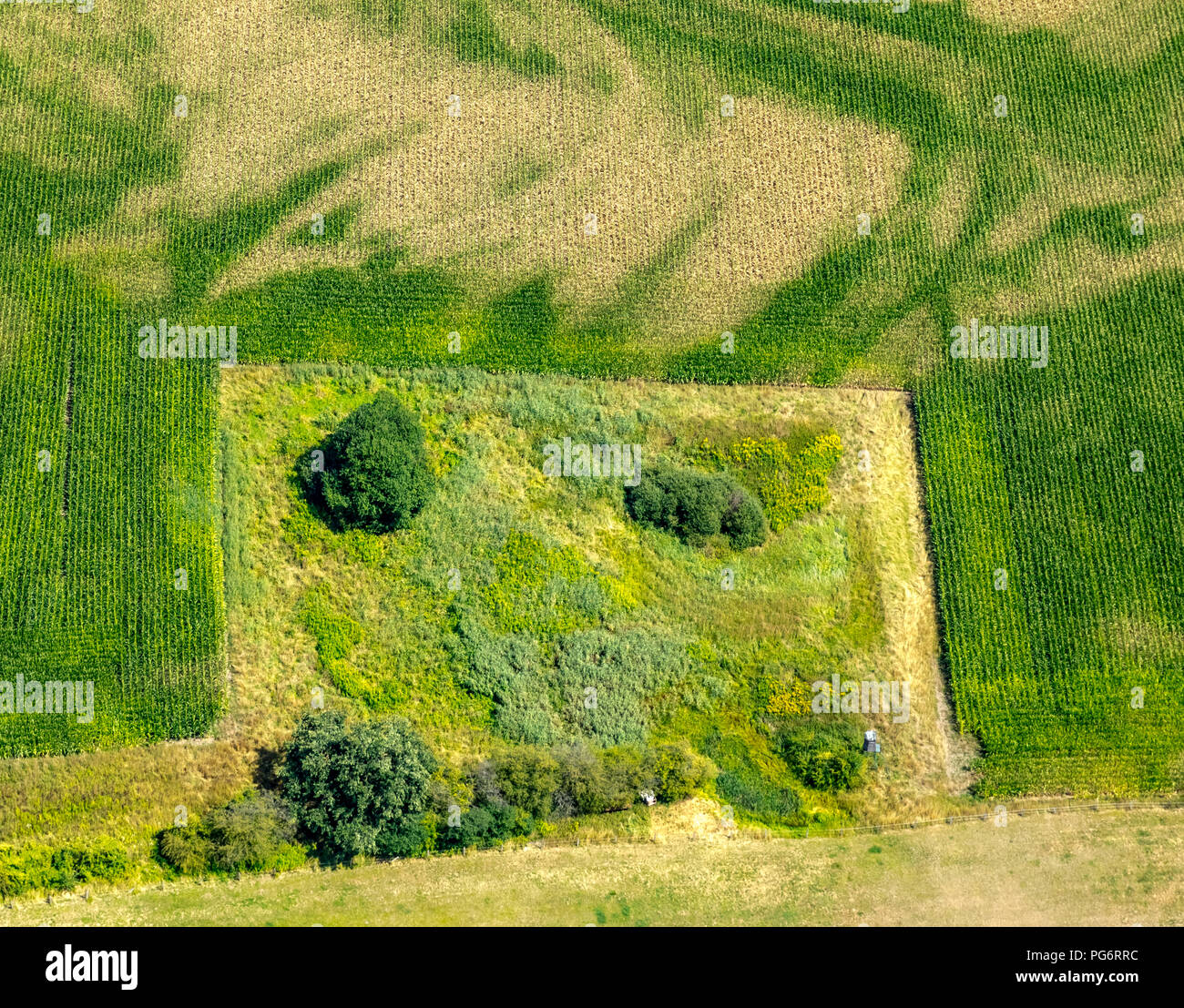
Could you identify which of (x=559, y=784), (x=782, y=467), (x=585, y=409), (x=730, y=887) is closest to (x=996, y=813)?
(x=730, y=887)

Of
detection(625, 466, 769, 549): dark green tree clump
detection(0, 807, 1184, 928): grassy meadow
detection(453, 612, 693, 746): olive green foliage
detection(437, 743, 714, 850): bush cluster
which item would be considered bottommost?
detection(0, 807, 1184, 928): grassy meadow

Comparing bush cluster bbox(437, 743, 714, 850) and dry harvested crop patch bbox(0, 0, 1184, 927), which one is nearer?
bush cluster bbox(437, 743, 714, 850)

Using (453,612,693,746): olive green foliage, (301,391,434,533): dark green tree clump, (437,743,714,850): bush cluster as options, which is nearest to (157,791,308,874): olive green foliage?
(437,743,714,850): bush cluster

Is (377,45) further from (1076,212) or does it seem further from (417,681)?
(1076,212)

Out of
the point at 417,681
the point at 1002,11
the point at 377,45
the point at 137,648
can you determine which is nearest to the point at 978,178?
the point at 1002,11

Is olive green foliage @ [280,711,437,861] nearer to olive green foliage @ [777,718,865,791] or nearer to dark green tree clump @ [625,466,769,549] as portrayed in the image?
dark green tree clump @ [625,466,769,549]

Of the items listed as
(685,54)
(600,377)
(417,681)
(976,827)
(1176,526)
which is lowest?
(976,827)
